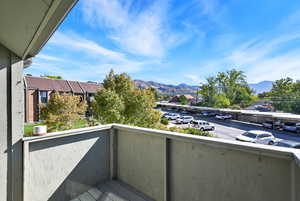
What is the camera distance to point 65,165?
6.39ft

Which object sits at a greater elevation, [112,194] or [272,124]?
[112,194]

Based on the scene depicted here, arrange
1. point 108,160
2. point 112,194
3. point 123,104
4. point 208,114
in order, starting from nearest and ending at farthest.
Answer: point 112,194 → point 108,160 → point 123,104 → point 208,114

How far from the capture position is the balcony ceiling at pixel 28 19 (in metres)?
0.84

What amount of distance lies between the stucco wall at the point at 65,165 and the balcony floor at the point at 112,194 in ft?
0.32

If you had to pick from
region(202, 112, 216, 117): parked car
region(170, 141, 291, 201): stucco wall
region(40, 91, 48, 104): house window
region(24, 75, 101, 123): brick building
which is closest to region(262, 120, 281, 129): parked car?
region(202, 112, 216, 117): parked car

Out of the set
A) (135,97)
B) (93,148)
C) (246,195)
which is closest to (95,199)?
(93,148)

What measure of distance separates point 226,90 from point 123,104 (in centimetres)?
2800

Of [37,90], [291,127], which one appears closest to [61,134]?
[37,90]

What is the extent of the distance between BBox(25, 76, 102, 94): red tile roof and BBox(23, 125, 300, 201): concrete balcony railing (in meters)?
14.9

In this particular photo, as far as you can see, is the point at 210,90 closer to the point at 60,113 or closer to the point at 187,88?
the point at 60,113

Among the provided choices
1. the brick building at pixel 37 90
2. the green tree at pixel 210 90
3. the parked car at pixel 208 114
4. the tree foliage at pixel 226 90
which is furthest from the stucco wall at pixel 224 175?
the green tree at pixel 210 90

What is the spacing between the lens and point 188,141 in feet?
5.24

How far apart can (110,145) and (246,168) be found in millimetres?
1908

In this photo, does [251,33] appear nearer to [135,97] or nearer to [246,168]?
[135,97]
